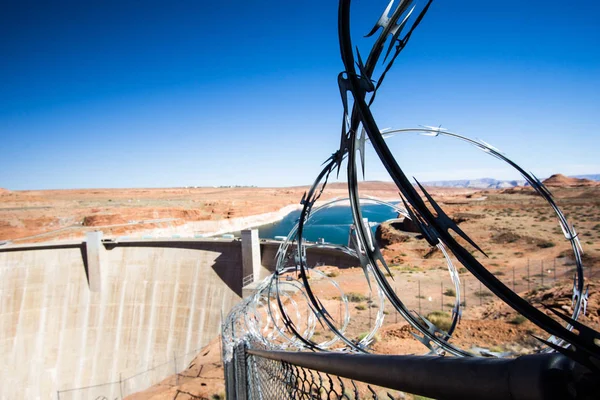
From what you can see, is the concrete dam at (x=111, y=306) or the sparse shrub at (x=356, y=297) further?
the concrete dam at (x=111, y=306)

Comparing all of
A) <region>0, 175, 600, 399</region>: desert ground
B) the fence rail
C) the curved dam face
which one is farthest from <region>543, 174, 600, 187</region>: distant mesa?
the fence rail

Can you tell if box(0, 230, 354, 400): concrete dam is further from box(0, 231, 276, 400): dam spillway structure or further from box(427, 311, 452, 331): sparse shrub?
box(427, 311, 452, 331): sparse shrub

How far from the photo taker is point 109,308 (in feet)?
78.8

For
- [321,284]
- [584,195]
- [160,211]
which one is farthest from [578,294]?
[584,195]

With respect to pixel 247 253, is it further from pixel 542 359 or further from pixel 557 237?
pixel 557 237

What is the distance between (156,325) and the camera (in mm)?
22906

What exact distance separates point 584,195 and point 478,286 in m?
49.2

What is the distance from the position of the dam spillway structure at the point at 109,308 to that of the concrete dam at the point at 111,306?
0.19 ft

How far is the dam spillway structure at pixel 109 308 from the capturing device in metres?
22.1

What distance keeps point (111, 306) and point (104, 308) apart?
0.50 m

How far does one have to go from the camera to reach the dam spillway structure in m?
22.1

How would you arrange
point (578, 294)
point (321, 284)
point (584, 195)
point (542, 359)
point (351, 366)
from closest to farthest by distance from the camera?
1. point (542, 359)
2. point (351, 366)
3. point (578, 294)
4. point (321, 284)
5. point (584, 195)

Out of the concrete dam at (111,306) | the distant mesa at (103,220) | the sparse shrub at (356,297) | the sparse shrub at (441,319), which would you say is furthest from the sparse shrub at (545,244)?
the distant mesa at (103,220)

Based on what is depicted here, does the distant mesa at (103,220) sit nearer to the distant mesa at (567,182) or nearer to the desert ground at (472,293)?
the desert ground at (472,293)
